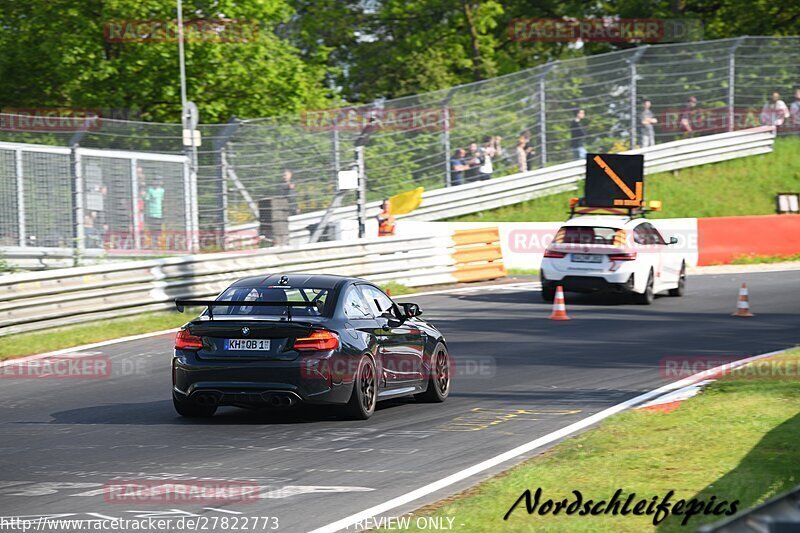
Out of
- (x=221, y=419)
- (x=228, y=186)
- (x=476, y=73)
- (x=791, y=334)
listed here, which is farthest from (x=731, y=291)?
(x=476, y=73)

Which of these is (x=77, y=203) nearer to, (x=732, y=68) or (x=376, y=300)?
(x=376, y=300)

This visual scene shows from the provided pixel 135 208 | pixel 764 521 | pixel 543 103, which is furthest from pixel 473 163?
pixel 764 521

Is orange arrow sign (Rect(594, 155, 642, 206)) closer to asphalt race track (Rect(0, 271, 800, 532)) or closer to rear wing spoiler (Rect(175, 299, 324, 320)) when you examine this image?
asphalt race track (Rect(0, 271, 800, 532))

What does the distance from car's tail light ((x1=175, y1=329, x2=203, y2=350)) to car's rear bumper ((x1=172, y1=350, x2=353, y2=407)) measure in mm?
82

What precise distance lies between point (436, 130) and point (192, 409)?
21.2m

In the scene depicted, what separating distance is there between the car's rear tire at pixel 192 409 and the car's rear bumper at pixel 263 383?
456 millimetres

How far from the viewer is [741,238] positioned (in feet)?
98.6

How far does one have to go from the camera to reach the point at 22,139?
64.3ft

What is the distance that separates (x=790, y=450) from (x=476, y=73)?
42.6 m

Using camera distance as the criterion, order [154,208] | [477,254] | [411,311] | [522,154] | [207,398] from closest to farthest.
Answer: [207,398] < [411,311] < [154,208] < [477,254] < [522,154]

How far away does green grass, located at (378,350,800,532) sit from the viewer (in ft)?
22.4

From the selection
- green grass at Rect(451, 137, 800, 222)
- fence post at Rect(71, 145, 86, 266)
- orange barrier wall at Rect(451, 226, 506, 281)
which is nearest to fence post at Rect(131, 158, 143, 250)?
fence post at Rect(71, 145, 86, 266)

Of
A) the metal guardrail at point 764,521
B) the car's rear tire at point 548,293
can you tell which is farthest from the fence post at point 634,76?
the metal guardrail at point 764,521

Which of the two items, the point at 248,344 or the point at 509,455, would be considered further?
the point at 248,344
